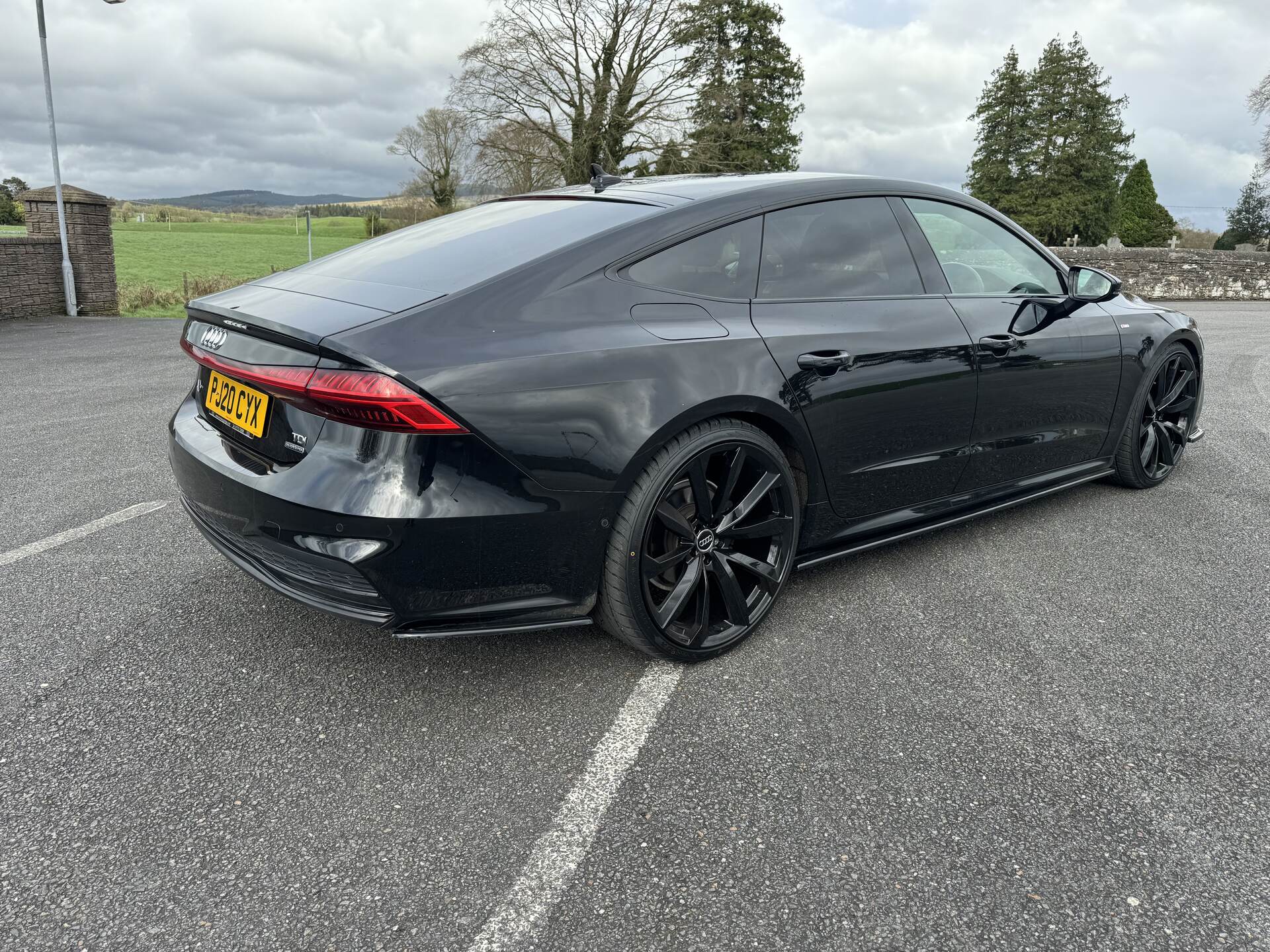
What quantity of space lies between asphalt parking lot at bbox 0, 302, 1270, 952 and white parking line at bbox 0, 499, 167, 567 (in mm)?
27

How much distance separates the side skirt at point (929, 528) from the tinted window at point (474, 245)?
1336 millimetres

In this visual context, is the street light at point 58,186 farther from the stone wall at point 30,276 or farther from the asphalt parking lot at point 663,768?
the asphalt parking lot at point 663,768

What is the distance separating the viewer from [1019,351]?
355 centimetres

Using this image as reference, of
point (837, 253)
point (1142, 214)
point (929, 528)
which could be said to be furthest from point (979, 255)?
point (1142, 214)

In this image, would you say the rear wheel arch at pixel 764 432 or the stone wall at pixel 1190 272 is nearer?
the rear wheel arch at pixel 764 432

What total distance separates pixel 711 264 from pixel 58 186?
16.0 metres

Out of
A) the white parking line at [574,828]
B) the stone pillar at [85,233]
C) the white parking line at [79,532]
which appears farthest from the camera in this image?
the stone pillar at [85,233]

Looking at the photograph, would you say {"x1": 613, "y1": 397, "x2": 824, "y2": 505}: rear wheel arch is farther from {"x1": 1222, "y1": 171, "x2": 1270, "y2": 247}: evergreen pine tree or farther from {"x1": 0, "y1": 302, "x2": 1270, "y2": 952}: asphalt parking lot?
{"x1": 1222, "y1": 171, "x2": 1270, "y2": 247}: evergreen pine tree

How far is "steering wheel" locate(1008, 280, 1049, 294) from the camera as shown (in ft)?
12.2

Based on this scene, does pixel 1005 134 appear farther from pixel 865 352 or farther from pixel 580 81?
pixel 865 352

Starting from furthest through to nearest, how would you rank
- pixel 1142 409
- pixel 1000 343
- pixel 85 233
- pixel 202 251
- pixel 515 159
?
pixel 202 251 → pixel 515 159 → pixel 85 233 → pixel 1142 409 → pixel 1000 343

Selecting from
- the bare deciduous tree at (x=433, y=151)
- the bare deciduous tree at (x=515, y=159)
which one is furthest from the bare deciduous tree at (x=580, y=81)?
the bare deciduous tree at (x=433, y=151)

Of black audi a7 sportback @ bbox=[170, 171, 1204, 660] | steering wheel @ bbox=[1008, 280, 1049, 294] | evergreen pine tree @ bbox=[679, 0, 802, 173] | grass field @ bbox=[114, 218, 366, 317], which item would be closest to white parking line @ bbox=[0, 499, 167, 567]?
black audi a7 sportback @ bbox=[170, 171, 1204, 660]

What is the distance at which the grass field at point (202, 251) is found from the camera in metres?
19.4
